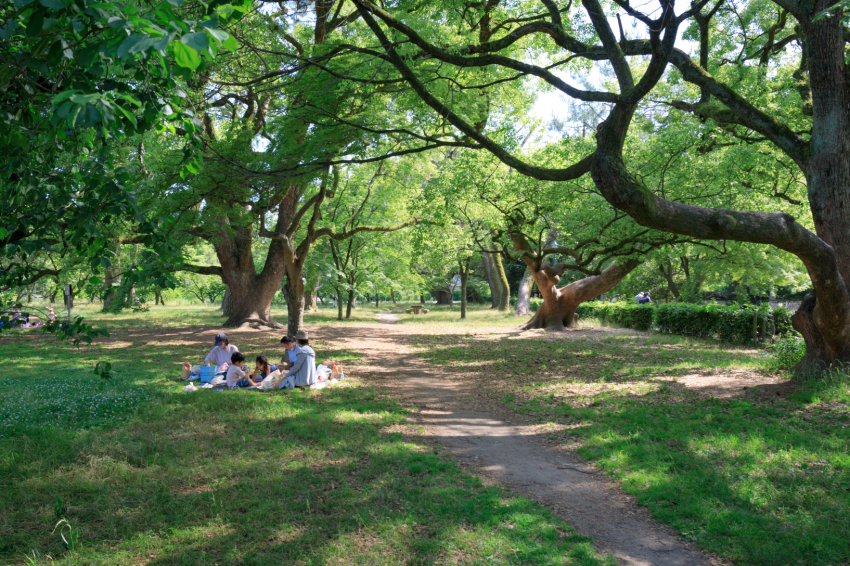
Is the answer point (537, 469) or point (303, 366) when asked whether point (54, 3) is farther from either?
point (303, 366)

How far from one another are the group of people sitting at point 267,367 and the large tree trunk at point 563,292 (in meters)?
12.8

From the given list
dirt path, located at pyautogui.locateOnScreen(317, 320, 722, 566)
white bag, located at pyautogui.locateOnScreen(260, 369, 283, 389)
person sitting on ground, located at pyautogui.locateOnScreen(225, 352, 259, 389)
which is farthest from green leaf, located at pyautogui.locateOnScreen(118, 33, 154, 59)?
person sitting on ground, located at pyautogui.locateOnScreen(225, 352, 259, 389)

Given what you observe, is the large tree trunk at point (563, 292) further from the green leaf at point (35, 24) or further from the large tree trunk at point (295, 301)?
the green leaf at point (35, 24)

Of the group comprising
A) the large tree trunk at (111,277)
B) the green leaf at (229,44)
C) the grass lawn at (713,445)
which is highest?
the green leaf at (229,44)

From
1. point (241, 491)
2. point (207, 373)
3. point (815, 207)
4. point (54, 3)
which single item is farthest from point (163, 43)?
point (815, 207)

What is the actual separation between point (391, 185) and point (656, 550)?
819 inches

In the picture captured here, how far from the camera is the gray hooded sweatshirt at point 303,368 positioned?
9777mm

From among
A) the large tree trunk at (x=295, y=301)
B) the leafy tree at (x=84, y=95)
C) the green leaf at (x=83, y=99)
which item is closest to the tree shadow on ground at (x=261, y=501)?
the leafy tree at (x=84, y=95)

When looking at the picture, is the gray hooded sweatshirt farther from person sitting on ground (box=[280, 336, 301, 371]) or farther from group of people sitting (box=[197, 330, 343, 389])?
person sitting on ground (box=[280, 336, 301, 371])

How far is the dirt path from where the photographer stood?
4.15m

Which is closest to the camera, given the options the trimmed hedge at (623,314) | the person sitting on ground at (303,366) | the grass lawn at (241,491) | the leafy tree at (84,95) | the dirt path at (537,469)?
the leafy tree at (84,95)

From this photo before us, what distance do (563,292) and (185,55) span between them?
21.8 m

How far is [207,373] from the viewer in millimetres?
9906

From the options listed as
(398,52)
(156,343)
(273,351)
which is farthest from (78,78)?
(156,343)
